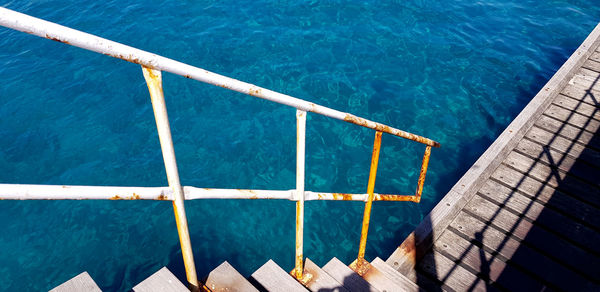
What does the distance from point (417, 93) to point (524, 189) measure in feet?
11.4

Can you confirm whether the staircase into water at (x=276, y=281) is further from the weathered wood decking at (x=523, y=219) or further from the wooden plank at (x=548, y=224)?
the wooden plank at (x=548, y=224)

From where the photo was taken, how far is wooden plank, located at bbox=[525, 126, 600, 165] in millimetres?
4535

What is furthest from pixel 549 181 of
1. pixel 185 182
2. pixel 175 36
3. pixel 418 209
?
pixel 175 36

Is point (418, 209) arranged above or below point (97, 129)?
below

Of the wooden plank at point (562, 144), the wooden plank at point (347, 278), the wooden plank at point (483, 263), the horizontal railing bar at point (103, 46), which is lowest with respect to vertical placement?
the wooden plank at point (483, 263)

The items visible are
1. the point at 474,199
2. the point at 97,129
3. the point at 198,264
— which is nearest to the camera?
the point at 474,199

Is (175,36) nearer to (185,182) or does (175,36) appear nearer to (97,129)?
(97,129)

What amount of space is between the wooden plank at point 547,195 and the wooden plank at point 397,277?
2.05 m

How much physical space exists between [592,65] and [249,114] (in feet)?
20.5

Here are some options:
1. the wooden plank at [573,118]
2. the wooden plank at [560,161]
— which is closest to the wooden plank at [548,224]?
the wooden plank at [560,161]

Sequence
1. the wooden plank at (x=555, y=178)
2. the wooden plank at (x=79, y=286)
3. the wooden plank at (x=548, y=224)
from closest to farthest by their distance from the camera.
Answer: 1. the wooden plank at (x=79, y=286)
2. the wooden plank at (x=548, y=224)
3. the wooden plank at (x=555, y=178)

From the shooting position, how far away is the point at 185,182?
18.3 feet

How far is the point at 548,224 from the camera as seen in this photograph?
381 cm

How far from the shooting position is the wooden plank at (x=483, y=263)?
11.0 feet
